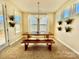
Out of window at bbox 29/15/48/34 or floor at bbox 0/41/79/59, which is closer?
floor at bbox 0/41/79/59

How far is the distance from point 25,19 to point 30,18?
497mm

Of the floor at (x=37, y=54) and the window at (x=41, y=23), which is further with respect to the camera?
the window at (x=41, y=23)

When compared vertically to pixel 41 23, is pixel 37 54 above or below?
below

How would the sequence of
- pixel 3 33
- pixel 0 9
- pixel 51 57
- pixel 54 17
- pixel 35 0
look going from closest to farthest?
1. pixel 51 57
2. pixel 0 9
3. pixel 3 33
4. pixel 35 0
5. pixel 54 17

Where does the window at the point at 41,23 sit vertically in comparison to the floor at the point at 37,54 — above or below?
above

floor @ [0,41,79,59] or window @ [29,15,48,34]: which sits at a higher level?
window @ [29,15,48,34]

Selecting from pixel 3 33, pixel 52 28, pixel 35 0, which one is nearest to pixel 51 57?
pixel 3 33

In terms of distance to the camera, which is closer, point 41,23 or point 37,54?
point 37,54

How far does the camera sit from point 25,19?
339 inches

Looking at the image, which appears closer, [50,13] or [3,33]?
[3,33]

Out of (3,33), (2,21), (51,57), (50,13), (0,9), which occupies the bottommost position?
(51,57)

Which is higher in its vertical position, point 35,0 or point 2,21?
point 35,0

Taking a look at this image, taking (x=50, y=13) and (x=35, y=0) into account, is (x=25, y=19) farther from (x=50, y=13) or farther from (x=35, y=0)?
(x=35, y=0)

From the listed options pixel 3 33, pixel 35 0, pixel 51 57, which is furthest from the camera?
pixel 35 0
